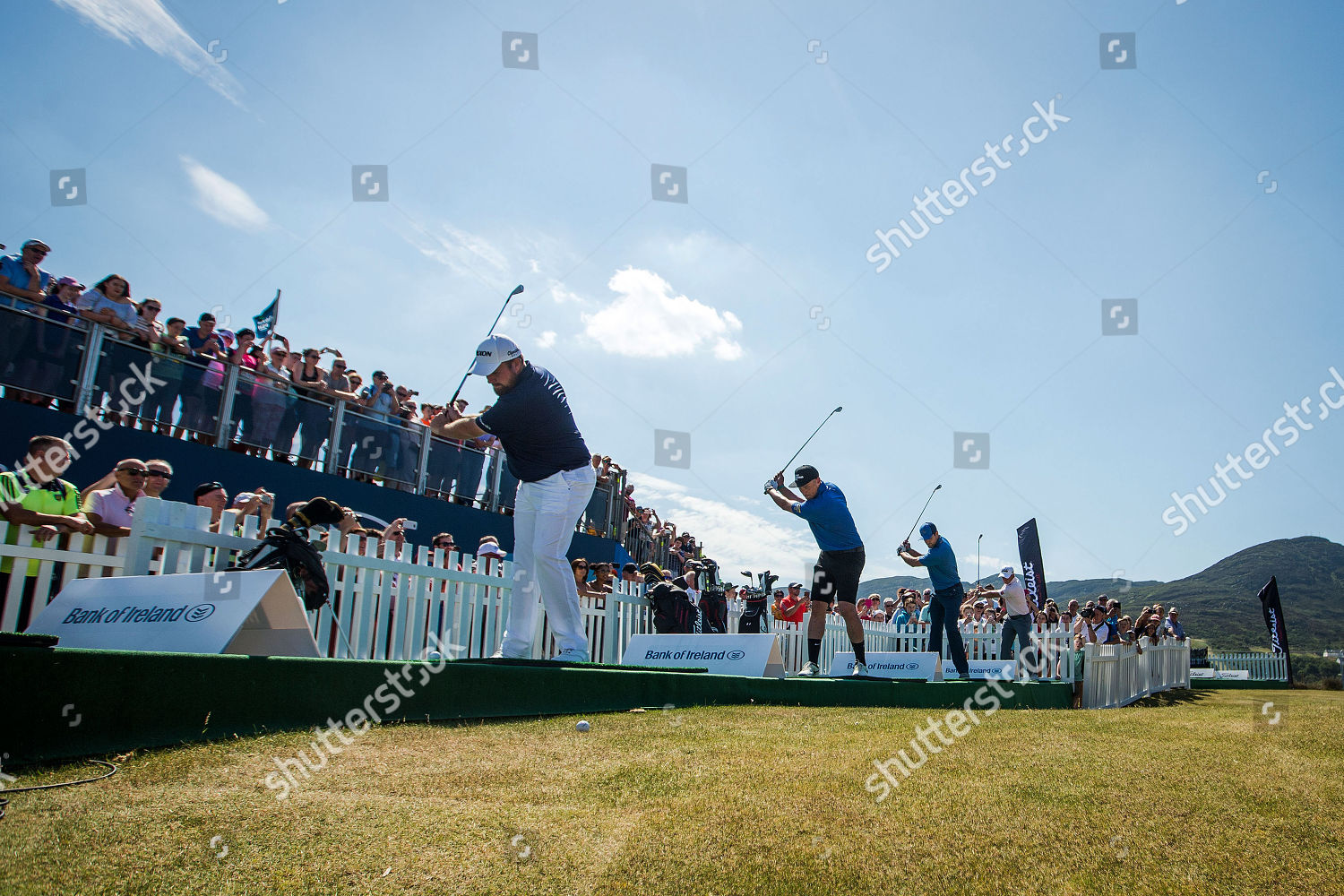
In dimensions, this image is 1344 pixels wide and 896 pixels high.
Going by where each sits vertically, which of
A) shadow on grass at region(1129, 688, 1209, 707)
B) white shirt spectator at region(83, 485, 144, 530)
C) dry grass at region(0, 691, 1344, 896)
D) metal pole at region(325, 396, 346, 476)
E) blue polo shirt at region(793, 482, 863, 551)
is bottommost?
shadow on grass at region(1129, 688, 1209, 707)

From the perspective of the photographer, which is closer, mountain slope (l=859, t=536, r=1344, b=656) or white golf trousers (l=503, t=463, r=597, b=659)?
white golf trousers (l=503, t=463, r=597, b=659)

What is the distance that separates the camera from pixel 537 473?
21.1 ft

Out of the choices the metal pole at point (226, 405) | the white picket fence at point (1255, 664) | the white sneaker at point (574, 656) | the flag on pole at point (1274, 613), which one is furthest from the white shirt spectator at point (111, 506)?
the white picket fence at point (1255, 664)

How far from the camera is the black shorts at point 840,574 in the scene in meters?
9.02

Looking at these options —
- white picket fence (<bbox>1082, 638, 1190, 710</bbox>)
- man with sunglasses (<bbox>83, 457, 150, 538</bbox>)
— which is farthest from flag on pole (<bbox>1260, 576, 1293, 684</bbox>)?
man with sunglasses (<bbox>83, 457, 150, 538</bbox>)

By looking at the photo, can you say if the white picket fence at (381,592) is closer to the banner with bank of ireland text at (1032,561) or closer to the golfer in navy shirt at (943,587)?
the golfer in navy shirt at (943,587)

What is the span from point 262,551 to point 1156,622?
1880 centimetres

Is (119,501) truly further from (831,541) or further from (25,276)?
(831,541)

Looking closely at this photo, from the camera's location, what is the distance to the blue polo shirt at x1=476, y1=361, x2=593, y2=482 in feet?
20.7

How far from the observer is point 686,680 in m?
6.88

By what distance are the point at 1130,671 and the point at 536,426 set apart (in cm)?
1311

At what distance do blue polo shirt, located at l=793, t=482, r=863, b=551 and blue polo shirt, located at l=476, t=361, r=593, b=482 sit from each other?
3447mm

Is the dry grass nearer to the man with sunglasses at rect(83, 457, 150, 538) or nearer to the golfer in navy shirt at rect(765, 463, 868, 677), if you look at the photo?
the man with sunglasses at rect(83, 457, 150, 538)

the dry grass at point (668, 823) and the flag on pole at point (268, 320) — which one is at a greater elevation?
the flag on pole at point (268, 320)
